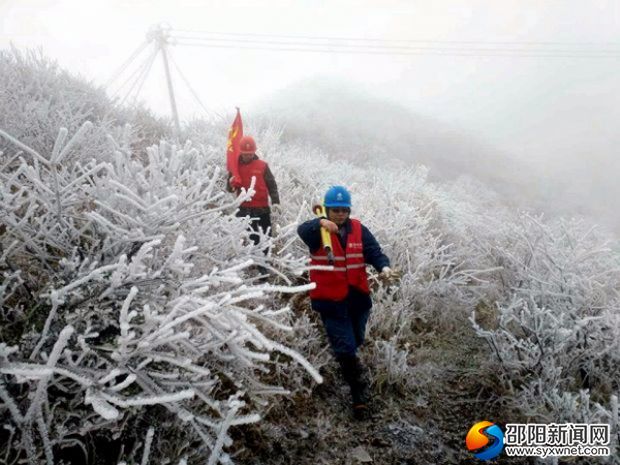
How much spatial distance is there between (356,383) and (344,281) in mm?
813

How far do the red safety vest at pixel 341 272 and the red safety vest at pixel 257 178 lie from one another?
199 cm

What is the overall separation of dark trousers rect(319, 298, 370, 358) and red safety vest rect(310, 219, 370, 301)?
0.14 metres

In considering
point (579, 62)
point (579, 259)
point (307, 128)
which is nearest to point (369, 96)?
point (307, 128)

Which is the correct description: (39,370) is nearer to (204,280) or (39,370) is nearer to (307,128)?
(204,280)

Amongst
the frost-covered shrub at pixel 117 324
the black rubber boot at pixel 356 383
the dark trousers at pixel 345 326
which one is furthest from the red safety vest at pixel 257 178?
the frost-covered shrub at pixel 117 324

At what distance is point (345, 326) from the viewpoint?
321 cm

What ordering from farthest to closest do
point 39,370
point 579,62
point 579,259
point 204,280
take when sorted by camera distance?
1. point 579,62
2. point 579,259
3. point 204,280
4. point 39,370

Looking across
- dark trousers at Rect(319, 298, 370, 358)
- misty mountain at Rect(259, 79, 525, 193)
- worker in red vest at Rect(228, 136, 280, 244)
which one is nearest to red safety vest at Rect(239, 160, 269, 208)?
worker in red vest at Rect(228, 136, 280, 244)

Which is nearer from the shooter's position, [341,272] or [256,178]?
[341,272]

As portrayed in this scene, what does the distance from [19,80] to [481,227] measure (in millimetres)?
7764

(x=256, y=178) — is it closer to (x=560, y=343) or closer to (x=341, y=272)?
(x=341, y=272)

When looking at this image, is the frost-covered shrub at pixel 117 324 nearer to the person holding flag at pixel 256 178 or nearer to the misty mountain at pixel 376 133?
the person holding flag at pixel 256 178

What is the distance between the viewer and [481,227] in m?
6.70

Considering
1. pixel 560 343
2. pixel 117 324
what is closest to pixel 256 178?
pixel 117 324
